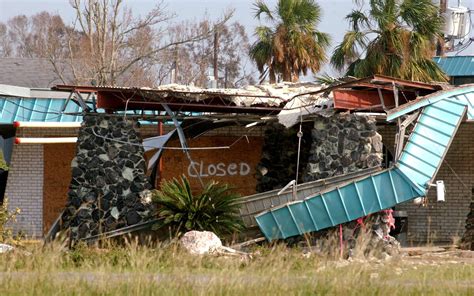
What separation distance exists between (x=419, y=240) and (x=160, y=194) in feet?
29.5

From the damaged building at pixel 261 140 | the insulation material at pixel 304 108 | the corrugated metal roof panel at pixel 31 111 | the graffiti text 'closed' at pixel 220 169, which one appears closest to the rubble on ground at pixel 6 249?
the damaged building at pixel 261 140

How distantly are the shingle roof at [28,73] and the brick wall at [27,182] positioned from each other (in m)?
13.2

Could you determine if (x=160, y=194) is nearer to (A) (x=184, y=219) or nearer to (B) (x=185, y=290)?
(A) (x=184, y=219)

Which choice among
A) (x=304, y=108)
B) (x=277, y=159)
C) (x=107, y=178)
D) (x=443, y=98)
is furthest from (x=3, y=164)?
(x=443, y=98)

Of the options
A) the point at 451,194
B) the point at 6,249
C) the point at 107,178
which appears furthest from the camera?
the point at 451,194

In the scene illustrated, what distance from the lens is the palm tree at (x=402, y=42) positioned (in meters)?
34.2

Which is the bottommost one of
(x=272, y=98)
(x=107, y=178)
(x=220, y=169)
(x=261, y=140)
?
(x=107, y=178)

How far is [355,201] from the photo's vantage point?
24.4m

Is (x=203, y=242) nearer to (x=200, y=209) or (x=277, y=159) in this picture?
(x=200, y=209)

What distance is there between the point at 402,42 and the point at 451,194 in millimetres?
4905

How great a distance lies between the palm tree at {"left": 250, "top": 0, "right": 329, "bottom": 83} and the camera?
3953cm

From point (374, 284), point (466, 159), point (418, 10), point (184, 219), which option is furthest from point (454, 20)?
point (374, 284)

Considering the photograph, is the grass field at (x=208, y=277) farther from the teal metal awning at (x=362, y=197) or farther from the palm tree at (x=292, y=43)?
the palm tree at (x=292, y=43)

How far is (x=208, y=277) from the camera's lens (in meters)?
13.7
